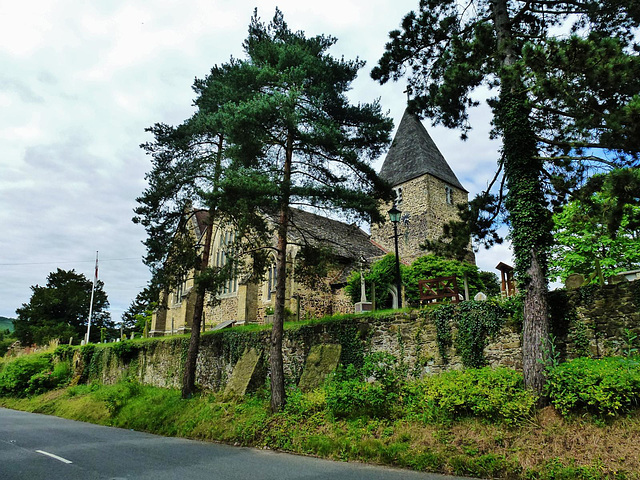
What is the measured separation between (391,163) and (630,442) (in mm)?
32084

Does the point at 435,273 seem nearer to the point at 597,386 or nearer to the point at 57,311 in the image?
the point at 597,386

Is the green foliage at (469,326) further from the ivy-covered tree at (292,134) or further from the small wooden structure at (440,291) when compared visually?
the ivy-covered tree at (292,134)

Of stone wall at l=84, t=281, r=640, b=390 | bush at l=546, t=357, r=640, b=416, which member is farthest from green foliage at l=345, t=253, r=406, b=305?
bush at l=546, t=357, r=640, b=416

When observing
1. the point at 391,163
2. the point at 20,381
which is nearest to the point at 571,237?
the point at 391,163

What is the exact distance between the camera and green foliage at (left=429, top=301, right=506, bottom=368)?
10492 mm

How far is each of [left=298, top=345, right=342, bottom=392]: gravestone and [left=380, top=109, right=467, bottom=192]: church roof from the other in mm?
22197

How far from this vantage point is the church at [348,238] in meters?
23.3

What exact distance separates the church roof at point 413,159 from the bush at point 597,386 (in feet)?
85.9

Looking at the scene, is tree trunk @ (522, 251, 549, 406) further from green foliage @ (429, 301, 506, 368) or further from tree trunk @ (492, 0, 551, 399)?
green foliage @ (429, 301, 506, 368)

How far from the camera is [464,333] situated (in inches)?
427

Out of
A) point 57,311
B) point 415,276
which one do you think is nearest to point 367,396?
→ point 415,276

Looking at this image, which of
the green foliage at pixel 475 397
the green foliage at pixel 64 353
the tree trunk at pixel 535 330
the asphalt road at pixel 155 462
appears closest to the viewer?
the asphalt road at pixel 155 462

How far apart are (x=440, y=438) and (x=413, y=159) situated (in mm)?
29516

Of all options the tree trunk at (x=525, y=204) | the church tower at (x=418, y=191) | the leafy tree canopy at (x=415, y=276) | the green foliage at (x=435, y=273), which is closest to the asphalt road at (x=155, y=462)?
the tree trunk at (x=525, y=204)
